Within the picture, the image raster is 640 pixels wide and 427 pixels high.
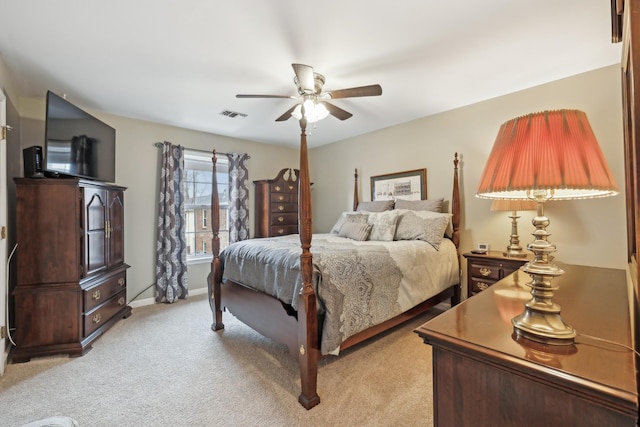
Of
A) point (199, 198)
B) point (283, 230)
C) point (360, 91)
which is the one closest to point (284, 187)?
point (283, 230)

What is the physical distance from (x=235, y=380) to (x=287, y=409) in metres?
0.50

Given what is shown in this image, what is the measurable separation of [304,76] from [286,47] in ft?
0.90

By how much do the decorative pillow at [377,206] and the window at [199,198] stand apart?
7.16ft

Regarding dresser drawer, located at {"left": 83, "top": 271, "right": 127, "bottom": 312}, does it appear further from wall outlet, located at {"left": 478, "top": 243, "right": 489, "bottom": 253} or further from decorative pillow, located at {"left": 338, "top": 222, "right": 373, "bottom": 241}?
wall outlet, located at {"left": 478, "top": 243, "right": 489, "bottom": 253}

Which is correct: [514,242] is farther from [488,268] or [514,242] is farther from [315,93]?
[315,93]

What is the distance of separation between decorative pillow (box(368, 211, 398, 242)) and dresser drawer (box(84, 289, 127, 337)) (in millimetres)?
2827

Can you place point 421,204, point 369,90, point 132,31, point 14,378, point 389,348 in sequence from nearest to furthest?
point 132,31 → point 14,378 → point 369,90 → point 389,348 → point 421,204

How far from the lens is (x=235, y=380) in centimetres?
200

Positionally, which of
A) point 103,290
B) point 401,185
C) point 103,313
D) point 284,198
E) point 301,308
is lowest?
point 103,313

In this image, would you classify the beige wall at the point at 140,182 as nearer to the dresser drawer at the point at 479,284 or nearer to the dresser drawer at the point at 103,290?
the dresser drawer at the point at 103,290

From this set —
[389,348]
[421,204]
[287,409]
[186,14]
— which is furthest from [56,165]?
[421,204]

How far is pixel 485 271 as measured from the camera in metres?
2.66

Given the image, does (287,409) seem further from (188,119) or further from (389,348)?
(188,119)

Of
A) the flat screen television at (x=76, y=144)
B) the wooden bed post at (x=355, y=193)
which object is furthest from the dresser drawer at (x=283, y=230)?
the flat screen television at (x=76, y=144)
